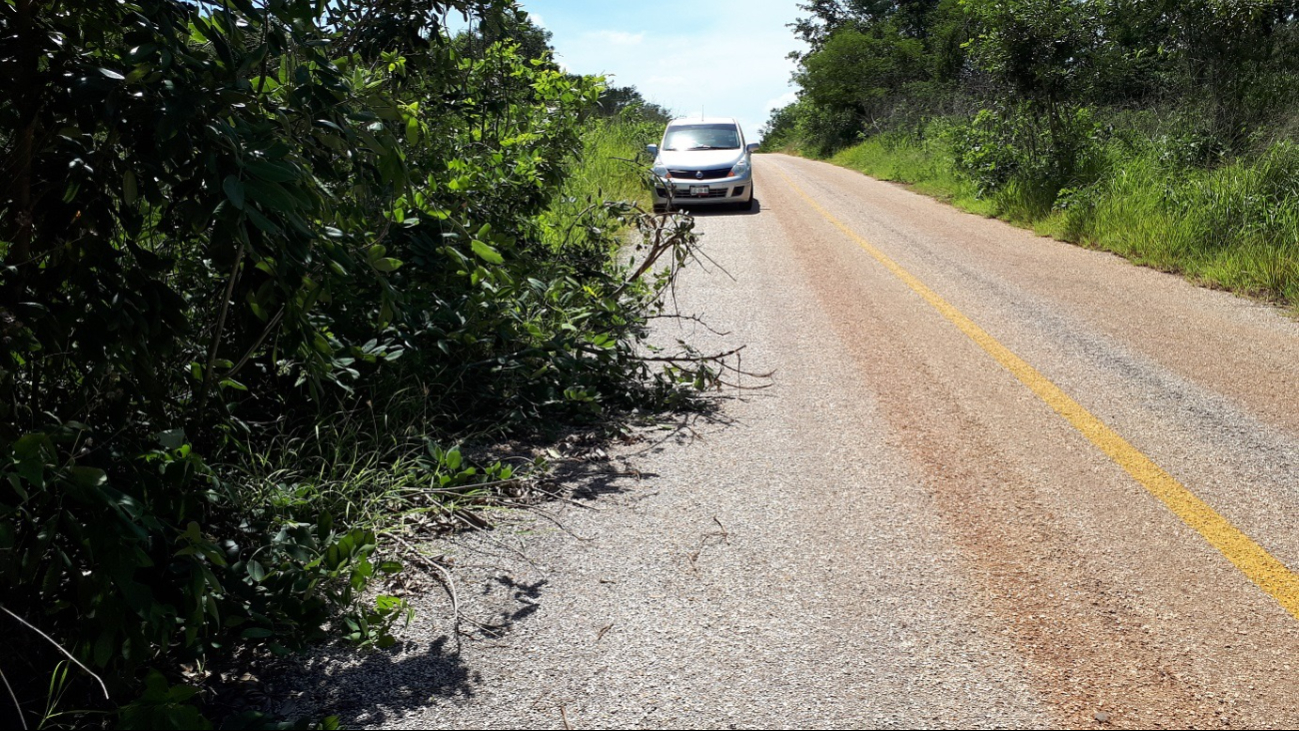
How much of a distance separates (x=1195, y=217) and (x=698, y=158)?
8.66m

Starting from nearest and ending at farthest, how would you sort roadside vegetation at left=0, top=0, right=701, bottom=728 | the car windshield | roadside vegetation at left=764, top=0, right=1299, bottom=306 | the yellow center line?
roadside vegetation at left=0, top=0, right=701, bottom=728, the yellow center line, roadside vegetation at left=764, top=0, right=1299, bottom=306, the car windshield

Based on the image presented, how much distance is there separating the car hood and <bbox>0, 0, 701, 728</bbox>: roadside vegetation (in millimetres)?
12183

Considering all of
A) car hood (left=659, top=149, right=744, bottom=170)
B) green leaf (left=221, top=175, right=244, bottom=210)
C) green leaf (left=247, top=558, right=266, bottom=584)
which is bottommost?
green leaf (left=247, top=558, right=266, bottom=584)

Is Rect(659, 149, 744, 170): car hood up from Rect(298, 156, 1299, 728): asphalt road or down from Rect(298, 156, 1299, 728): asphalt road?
up

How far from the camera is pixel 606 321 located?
540 cm

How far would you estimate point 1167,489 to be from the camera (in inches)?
151

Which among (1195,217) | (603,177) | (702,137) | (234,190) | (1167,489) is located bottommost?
(1167,489)

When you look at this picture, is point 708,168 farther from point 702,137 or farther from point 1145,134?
point 1145,134

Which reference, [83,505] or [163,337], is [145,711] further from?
[163,337]

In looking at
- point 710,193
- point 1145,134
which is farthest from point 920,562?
point 710,193

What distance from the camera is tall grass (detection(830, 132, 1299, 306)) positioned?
8.34 m

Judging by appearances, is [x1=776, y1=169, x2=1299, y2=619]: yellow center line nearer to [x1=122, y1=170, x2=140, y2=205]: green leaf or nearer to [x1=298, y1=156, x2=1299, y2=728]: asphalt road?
[x1=298, y1=156, x2=1299, y2=728]: asphalt road

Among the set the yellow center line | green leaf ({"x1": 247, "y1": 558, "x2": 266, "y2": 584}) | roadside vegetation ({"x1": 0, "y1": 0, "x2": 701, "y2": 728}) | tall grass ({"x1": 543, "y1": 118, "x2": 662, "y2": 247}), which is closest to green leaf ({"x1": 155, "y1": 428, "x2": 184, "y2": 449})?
roadside vegetation ({"x1": 0, "y1": 0, "x2": 701, "y2": 728})

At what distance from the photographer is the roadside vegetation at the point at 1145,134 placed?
30.4 ft
